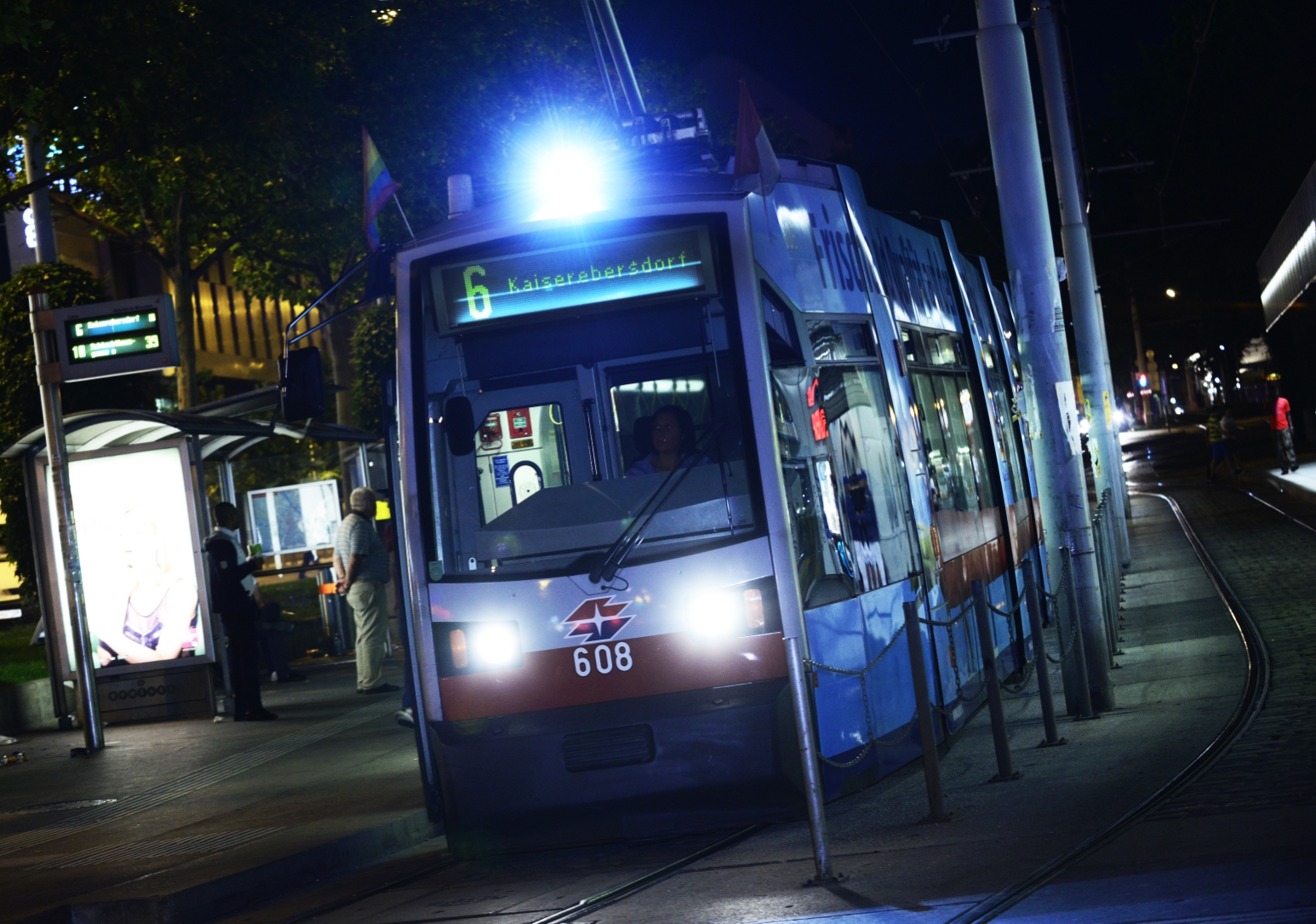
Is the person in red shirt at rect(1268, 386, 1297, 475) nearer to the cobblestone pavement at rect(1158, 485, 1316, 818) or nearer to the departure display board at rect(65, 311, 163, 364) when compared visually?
the cobblestone pavement at rect(1158, 485, 1316, 818)

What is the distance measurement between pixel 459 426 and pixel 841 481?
1977mm

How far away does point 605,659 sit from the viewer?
24.9 feet

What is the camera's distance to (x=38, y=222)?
1961 centimetres

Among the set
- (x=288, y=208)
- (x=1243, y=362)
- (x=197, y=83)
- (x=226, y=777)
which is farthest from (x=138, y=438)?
(x=1243, y=362)

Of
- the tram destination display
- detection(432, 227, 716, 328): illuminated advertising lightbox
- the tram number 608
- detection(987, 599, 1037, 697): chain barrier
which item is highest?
the tram destination display

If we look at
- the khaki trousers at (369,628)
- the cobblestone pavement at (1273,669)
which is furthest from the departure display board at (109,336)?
the cobblestone pavement at (1273,669)

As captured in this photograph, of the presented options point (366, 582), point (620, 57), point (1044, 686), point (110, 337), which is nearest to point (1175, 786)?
point (1044, 686)

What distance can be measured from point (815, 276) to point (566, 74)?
19.7 m

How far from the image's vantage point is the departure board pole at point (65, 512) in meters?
13.6

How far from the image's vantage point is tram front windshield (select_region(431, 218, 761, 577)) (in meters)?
7.66

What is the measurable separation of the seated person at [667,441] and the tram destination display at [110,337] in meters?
7.38

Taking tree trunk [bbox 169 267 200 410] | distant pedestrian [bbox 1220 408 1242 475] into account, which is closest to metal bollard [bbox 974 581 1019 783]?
tree trunk [bbox 169 267 200 410]

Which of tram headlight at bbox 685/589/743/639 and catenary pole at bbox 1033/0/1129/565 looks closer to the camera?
tram headlight at bbox 685/589/743/639

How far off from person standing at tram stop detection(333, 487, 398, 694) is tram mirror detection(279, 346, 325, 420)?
722 cm
